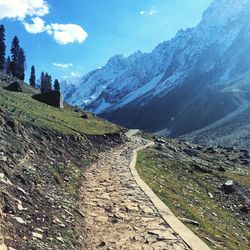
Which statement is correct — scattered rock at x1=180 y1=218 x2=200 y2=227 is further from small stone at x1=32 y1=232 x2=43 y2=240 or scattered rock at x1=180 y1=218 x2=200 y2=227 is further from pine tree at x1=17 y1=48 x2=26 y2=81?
pine tree at x1=17 y1=48 x2=26 y2=81

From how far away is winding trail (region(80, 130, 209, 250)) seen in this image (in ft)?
62.4

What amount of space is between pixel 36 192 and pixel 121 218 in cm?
437

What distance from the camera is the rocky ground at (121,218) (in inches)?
749

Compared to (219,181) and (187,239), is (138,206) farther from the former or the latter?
(219,181)

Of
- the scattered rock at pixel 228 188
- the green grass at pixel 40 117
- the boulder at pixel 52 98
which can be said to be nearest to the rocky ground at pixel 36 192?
the green grass at pixel 40 117

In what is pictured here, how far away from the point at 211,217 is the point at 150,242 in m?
10.9

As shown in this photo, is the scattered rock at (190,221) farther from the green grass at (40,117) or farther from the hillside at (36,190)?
the green grass at (40,117)

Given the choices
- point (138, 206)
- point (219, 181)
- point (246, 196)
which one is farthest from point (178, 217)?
point (219, 181)

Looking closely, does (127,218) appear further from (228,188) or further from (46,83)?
(46,83)

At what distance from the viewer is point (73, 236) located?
61.6 feet

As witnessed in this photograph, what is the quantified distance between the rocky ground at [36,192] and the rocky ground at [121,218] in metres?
0.74

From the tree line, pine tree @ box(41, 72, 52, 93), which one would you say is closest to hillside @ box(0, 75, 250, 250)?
the tree line

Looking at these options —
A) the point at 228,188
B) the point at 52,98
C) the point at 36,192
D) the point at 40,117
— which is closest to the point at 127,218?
the point at 36,192

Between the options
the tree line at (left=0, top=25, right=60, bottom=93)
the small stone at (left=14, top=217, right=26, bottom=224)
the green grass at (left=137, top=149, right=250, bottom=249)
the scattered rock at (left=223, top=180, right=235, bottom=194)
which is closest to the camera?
the small stone at (left=14, top=217, right=26, bottom=224)
